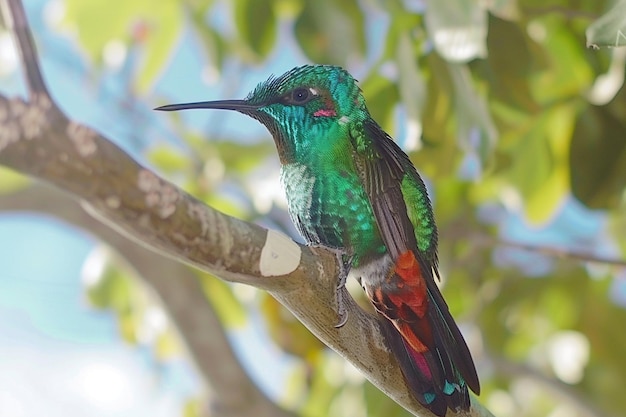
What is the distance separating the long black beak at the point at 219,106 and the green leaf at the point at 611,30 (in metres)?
0.39

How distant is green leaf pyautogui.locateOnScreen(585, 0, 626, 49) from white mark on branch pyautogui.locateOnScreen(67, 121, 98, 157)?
0.53 meters

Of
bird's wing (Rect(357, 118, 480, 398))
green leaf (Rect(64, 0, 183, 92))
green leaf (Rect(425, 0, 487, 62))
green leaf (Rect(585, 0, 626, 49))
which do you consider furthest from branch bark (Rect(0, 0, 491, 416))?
green leaf (Rect(64, 0, 183, 92))

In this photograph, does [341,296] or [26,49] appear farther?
[341,296]

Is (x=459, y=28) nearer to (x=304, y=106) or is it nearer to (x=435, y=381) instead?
(x=304, y=106)

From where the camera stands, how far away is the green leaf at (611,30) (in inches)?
36.1

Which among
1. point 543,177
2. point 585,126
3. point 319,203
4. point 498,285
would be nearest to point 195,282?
point 498,285

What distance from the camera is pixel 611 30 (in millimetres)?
926

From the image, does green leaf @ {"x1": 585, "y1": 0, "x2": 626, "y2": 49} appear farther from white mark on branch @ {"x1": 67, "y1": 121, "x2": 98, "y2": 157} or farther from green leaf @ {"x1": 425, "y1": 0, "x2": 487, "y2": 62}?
white mark on branch @ {"x1": 67, "y1": 121, "x2": 98, "y2": 157}

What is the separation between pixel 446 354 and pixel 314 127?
315 millimetres

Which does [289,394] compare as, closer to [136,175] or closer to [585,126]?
[585,126]

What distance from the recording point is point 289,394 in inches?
127

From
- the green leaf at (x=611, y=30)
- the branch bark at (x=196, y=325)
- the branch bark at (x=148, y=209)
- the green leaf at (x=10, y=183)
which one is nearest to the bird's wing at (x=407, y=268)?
the branch bark at (x=148, y=209)

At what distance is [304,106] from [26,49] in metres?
0.44

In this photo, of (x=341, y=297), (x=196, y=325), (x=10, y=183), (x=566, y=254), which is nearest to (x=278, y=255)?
(x=341, y=297)
